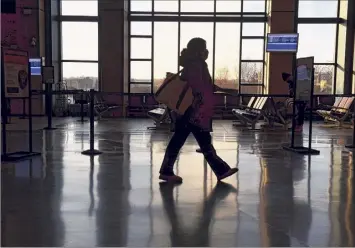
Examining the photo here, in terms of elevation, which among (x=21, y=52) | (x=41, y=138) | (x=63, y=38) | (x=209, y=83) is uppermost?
(x=63, y=38)

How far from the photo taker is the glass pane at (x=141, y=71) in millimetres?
16875

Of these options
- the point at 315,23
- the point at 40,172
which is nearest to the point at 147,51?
the point at 315,23

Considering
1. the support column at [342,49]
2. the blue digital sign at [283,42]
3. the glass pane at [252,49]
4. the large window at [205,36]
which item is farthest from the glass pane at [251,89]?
the blue digital sign at [283,42]

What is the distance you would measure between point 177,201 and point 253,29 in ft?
44.7

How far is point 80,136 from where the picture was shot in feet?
29.8

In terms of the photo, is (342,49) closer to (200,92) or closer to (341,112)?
(341,112)

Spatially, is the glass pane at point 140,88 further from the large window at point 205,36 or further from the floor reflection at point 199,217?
the floor reflection at point 199,217

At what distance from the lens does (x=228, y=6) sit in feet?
54.7

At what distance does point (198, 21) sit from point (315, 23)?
4409mm

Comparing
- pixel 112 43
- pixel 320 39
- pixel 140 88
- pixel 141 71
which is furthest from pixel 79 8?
pixel 320 39

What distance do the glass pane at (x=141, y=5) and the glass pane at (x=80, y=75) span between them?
2651 millimetres

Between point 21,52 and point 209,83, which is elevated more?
point 21,52

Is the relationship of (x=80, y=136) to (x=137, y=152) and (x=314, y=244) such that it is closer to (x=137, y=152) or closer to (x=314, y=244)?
(x=137, y=152)

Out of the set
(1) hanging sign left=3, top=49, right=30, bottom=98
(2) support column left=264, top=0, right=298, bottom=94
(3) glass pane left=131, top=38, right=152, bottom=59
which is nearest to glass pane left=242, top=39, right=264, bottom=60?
(2) support column left=264, top=0, right=298, bottom=94
